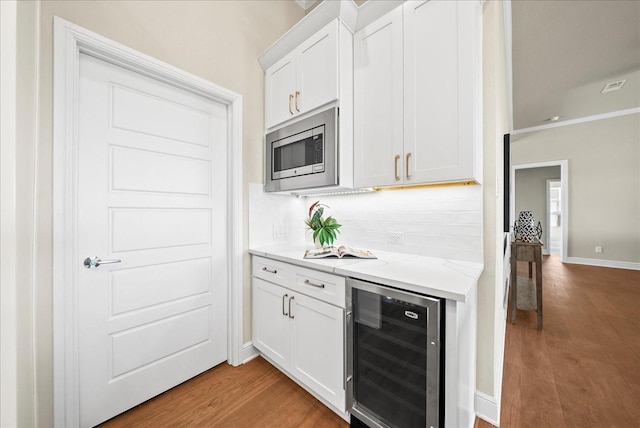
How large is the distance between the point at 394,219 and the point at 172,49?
Answer: 77.9 inches

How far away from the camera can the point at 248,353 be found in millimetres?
2033

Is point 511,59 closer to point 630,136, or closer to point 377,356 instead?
point 630,136

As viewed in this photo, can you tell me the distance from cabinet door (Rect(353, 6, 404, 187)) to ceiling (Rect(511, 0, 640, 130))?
6.84ft

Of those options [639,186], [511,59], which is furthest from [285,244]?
[639,186]

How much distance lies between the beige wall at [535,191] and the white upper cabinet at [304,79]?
Answer: 731 cm

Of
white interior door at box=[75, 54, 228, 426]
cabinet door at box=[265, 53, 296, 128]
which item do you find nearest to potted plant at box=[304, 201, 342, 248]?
white interior door at box=[75, 54, 228, 426]

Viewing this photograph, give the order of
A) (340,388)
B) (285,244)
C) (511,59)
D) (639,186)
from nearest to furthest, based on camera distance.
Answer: (340,388) < (285,244) < (511,59) < (639,186)

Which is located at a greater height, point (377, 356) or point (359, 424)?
point (377, 356)

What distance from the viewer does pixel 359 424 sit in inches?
52.4

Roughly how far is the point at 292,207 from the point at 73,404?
6.17ft

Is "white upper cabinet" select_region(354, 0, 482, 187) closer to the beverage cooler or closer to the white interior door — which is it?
the beverage cooler

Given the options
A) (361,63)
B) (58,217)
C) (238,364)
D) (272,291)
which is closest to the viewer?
(58,217)

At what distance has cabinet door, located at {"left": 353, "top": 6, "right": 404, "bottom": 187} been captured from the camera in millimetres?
1532

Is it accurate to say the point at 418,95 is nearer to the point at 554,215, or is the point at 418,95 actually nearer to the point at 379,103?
the point at 379,103
